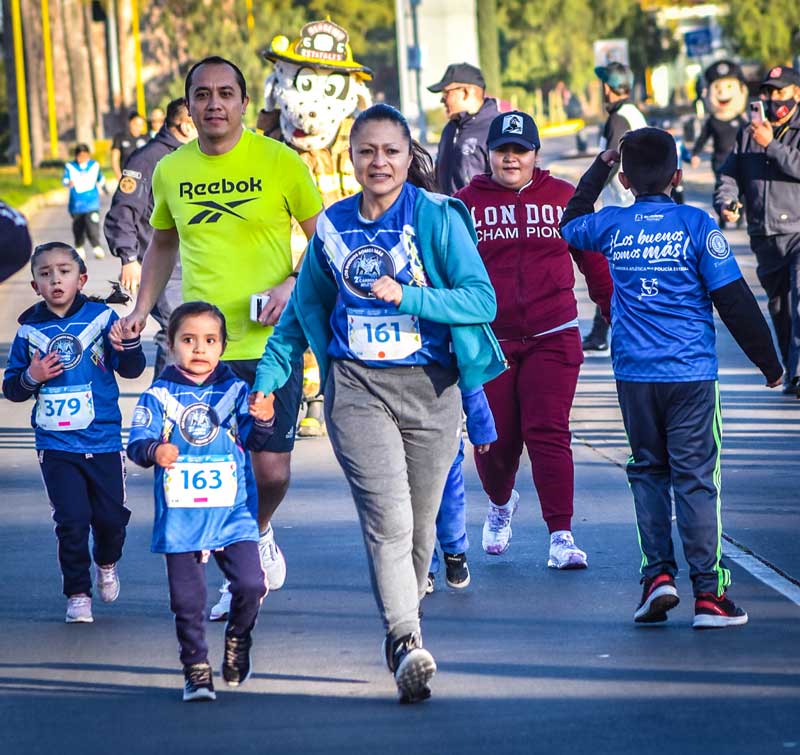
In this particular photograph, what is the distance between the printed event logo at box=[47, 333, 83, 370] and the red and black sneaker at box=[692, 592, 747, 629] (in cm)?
254

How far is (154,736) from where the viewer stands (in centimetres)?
590

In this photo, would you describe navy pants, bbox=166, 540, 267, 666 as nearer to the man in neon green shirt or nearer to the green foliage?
the man in neon green shirt

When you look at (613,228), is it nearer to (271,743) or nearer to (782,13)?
(271,743)

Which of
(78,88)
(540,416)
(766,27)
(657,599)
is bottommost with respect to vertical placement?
(657,599)

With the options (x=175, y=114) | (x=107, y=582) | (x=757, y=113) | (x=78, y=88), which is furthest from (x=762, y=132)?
(x=78, y=88)

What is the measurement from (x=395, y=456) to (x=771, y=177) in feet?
23.3

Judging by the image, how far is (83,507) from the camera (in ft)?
24.6

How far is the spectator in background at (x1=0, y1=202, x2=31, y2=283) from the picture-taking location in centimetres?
513

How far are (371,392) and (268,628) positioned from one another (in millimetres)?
1340

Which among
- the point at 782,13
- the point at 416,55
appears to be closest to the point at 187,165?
the point at 416,55

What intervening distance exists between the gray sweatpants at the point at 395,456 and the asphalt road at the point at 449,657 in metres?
0.40

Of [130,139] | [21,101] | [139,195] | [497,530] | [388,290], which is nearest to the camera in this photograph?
[388,290]

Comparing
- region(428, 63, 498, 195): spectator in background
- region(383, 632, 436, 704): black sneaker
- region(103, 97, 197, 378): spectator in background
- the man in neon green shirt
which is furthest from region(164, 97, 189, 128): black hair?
region(383, 632, 436, 704): black sneaker

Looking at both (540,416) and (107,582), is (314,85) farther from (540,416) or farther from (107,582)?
(107,582)
